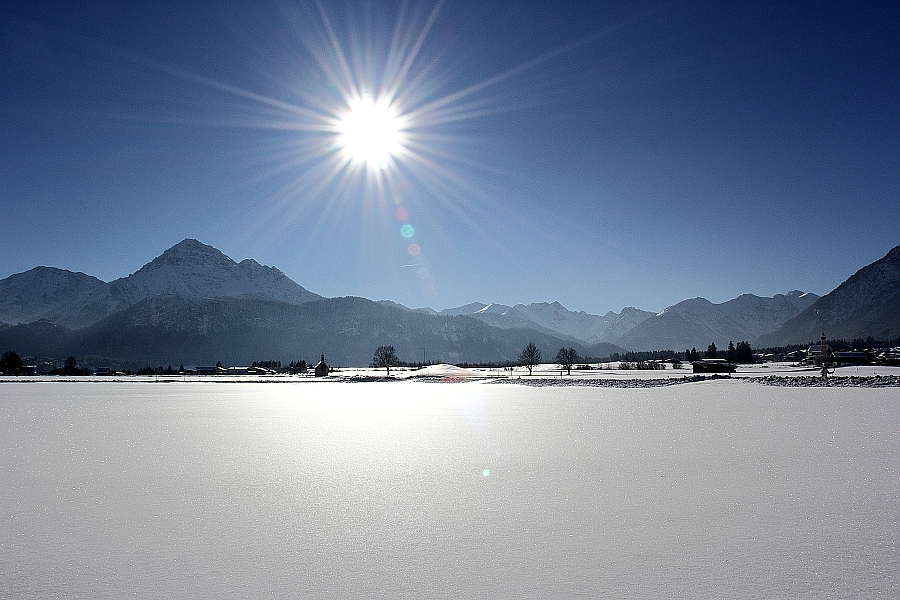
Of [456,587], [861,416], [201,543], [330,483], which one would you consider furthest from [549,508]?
[861,416]

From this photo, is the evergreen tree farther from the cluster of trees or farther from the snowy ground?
the cluster of trees

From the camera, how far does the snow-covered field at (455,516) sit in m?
6.73

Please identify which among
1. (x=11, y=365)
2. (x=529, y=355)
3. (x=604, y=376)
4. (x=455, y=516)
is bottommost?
(x=604, y=376)

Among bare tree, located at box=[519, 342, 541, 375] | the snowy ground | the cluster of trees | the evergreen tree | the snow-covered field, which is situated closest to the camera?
the snow-covered field

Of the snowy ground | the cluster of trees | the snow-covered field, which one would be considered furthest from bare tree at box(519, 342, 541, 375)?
the cluster of trees

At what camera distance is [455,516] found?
9.52 m

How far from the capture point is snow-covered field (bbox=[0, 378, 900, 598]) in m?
6.73

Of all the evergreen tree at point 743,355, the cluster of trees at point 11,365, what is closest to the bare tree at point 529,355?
the evergreen tree at point 743,355

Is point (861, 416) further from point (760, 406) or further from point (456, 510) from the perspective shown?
point (456, 510)

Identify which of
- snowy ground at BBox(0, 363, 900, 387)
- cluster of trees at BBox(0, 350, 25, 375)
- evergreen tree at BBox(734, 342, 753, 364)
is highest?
cluster of trees at BBox(0, 350, 25, 375)

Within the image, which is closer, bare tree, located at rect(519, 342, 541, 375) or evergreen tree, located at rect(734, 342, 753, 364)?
bare tree, located at rect(519, 342, 541, 375)

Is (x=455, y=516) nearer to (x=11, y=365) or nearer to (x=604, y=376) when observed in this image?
(x=604, y=376)

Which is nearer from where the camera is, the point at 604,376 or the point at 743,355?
the point at 604,376

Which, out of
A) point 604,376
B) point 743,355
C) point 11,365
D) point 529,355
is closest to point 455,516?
point 604,376
